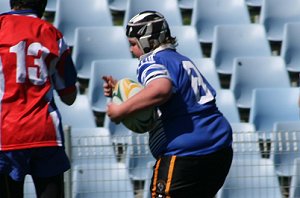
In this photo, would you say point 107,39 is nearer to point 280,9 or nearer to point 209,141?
point 280,9

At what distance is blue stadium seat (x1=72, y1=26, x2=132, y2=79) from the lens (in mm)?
8070

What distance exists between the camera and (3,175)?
4.19 m

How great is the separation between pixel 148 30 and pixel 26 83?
1.88 feet

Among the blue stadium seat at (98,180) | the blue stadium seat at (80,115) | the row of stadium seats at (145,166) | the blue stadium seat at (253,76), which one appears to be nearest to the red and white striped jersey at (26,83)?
the row of stadium seats at (145,166)

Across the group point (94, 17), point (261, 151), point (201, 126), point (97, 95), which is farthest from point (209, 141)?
point (94, 17)

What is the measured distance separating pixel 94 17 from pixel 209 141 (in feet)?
A: 15.2

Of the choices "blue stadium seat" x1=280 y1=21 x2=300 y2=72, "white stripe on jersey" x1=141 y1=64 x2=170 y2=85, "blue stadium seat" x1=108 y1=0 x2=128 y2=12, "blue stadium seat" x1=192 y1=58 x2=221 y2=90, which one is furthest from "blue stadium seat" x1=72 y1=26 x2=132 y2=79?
"white stripe on jersey" x1=141 y1=64 x2=170 y2=85

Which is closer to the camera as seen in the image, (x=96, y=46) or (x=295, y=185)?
(x=295, y=185)

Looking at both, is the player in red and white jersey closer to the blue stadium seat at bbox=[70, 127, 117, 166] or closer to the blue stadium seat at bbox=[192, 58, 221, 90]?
the blue stadium seat at bbox=[70, 127, 117, 166]

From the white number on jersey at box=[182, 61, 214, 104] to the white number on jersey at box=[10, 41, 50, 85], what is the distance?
60cm

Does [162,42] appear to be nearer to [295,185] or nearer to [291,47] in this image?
[295,185]

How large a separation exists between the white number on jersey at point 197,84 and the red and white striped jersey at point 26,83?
1.84ft

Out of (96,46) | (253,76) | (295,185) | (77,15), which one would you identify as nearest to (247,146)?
(295,185)

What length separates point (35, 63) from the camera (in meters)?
4.10
